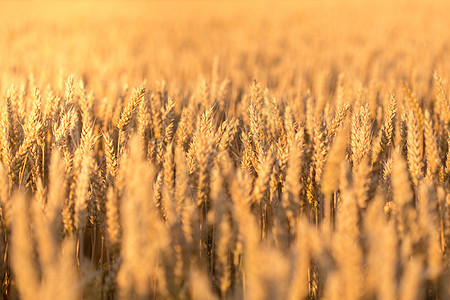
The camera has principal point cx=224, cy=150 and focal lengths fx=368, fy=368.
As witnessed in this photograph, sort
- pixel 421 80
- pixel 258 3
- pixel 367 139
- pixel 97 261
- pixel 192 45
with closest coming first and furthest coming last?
pixel 367 139 → pixel 97 261 → pixel 421 80 → pixel 192 45 → pixel 258 3

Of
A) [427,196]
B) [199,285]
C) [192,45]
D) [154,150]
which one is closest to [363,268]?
[427,196]

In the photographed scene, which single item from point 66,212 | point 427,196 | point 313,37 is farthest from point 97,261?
point 313,37

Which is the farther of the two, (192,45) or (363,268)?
(192,45)

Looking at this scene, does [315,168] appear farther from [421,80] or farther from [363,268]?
[421,80]

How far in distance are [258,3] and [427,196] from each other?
12187 mm

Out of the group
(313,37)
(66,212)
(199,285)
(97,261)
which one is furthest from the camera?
(313,37)

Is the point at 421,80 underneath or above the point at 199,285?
above

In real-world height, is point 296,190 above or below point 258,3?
below

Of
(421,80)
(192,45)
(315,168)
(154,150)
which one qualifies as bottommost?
(315,168)

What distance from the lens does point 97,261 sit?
139 cm

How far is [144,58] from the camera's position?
436 centimetres

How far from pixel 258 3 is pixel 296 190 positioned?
12079 mm

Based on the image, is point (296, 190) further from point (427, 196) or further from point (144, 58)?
point (144, 58)

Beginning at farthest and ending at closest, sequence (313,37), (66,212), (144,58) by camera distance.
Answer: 1. (313,37)
2. (144,58)
3. (66,212)
